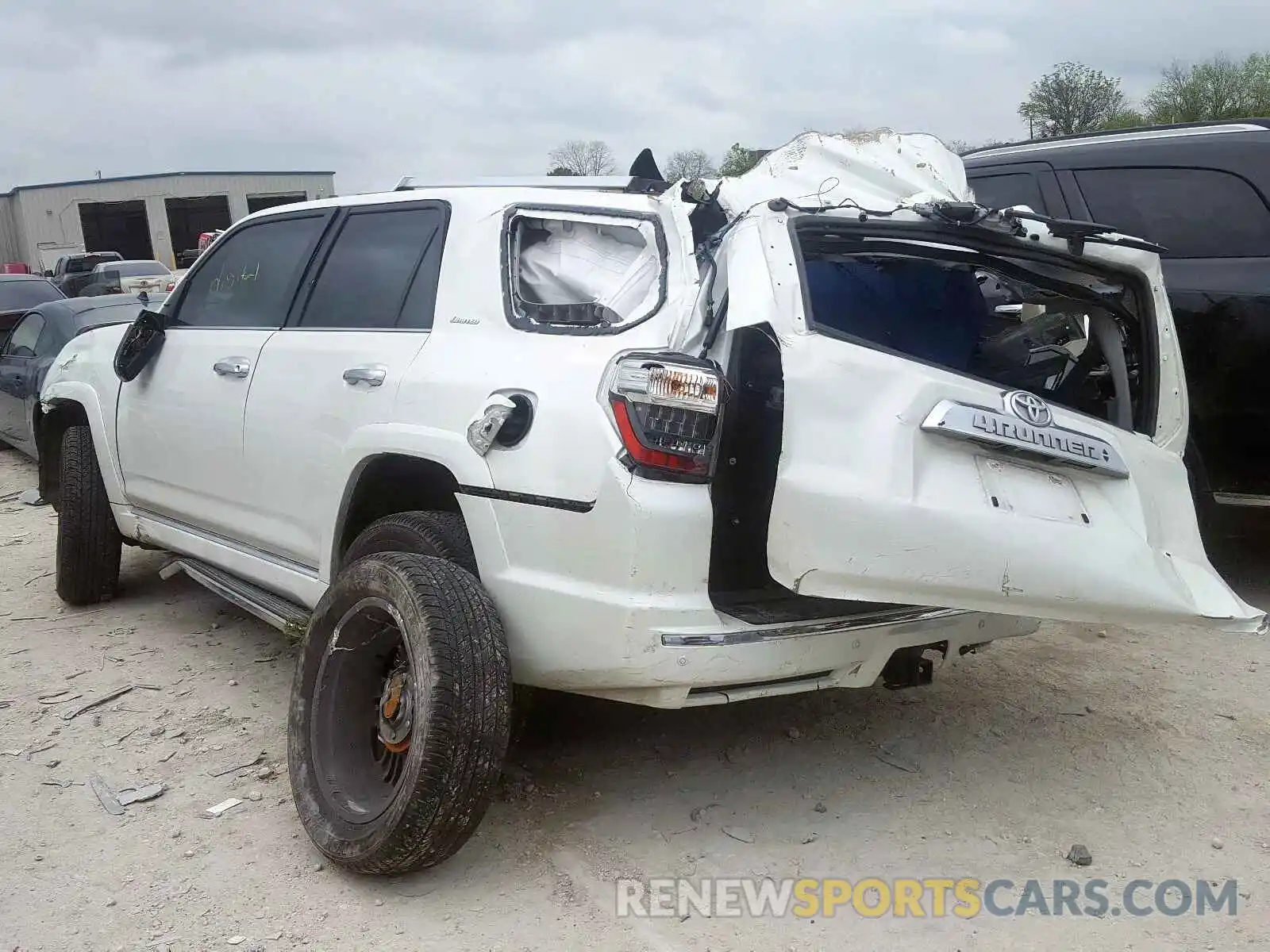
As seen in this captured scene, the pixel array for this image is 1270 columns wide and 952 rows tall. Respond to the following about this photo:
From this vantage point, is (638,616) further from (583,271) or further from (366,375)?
(366,375)

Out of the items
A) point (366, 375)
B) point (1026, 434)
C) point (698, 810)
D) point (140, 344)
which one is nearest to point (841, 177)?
point (1026, 434)

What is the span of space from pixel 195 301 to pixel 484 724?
2.77 m

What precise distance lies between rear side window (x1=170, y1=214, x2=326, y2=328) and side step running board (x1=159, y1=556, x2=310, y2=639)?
3.23 feet

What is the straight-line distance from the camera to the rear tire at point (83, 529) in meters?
5.44

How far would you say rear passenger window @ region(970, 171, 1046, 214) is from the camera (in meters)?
5.55

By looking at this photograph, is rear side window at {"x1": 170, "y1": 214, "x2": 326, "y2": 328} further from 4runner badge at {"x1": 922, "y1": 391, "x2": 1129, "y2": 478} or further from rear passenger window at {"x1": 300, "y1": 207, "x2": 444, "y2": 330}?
4runner badge at {"x1": 922, "y1": 391, "x2": 1129, "y2": 478}

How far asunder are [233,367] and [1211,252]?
4030 mm

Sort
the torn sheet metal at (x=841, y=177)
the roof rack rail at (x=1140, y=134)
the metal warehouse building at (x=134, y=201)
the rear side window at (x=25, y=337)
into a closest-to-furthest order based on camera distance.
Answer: the torn sheet metal at (x=841, y=177) < the roof rack rail at (x=1140, y=134) < the rear side window at (x=25, y=337) < the metal warehouse building at (x=134, y=201)

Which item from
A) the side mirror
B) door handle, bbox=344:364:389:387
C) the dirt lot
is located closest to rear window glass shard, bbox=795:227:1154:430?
the dirt lot

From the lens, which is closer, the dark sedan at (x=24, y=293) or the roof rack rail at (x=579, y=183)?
the roof rack rail at (x=579, y=183)

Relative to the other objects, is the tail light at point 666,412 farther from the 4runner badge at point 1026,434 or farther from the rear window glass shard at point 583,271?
the 4runner badge at point 1026,434

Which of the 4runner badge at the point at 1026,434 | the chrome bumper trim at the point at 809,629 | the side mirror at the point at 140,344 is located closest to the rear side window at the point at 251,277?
the side mirror at the point at 140,344

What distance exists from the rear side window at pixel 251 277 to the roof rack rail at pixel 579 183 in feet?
2.36

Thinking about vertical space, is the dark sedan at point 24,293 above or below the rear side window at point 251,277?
below
